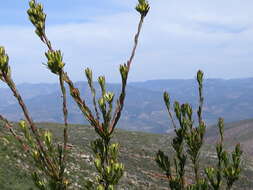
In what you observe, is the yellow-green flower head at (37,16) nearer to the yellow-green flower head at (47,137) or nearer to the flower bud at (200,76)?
the yellow-green flower head at (47,137)

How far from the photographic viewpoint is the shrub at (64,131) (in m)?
3.11

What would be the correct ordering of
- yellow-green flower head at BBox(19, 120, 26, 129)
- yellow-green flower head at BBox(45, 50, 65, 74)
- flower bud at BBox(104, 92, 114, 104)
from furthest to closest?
1. flower bud at BBox(104, 92, 114, 104)
2. yellow-green flower head at BBox(19, 120, 26, 129)
3. yellow-green flower head at BBox(45, 50, 65, 74)

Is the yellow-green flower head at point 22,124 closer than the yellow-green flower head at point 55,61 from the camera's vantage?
No

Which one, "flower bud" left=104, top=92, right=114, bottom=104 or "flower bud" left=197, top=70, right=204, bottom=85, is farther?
"flower bud" left=197, top=70, right=204, bottom=85

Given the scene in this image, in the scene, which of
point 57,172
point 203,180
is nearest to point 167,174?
point 203,180

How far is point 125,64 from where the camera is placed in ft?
11.3

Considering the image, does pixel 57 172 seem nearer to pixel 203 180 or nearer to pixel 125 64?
pixel 125 64

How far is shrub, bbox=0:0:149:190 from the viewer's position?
311 cm

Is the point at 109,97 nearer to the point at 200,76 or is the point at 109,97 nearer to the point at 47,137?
the point at 47,137

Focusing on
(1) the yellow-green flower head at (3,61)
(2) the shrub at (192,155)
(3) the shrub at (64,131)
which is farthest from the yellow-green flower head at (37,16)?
(2) the shrub at (192,155)

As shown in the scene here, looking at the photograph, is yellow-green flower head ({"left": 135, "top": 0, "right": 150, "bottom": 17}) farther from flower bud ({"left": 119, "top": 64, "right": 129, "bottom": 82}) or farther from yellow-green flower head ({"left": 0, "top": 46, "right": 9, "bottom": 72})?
yellow-green flower head ({"left": 0, "top": 46, "right": 9, "bottom": 72})

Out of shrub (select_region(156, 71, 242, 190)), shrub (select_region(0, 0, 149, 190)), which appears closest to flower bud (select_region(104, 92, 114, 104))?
shrub (select_region(0, 0, 149, 190))

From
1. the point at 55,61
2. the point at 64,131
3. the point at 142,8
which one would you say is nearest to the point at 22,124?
the point at 64,131

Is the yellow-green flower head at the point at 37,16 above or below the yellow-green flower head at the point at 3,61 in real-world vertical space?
above
